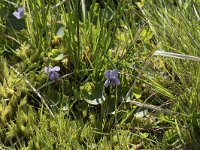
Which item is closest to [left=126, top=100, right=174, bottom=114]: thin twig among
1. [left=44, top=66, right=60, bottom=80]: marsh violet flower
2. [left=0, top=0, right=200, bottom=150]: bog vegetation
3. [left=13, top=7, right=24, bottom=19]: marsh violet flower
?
[left=0, top=0, right=200, bottom=150]: bog vegetation

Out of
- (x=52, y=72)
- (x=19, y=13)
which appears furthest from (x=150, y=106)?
(x=19, y=13)

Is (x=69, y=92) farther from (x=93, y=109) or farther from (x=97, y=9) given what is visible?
(x=97, y=9)

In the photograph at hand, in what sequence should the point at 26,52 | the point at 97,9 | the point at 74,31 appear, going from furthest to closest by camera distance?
1. the point at 97,9
2. the point at 26,52
3. the point at 74,31

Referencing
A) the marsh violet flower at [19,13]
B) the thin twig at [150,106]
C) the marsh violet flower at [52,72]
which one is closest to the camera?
the thin twig at [150,106]

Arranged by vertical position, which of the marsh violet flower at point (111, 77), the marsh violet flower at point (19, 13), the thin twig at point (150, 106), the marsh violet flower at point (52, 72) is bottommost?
the thin twig at point (150, 106)

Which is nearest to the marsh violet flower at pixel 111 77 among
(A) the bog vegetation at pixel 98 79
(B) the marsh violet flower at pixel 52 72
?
(A) the bog vegetation at pixel 98 79

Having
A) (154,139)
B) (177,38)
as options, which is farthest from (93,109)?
(177,38)

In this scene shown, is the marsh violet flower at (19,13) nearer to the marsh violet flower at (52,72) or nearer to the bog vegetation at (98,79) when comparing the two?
the bog vegetation at (98,79)

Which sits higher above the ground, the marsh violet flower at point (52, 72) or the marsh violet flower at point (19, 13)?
the marsh violet flower at point (19, 13)

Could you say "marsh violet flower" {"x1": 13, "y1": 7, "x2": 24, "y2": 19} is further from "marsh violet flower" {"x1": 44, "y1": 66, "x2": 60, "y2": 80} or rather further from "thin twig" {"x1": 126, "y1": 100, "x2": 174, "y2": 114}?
"thin twig" {"x1": 126, "y1": 100, "x2": 174, "y2": 114}
